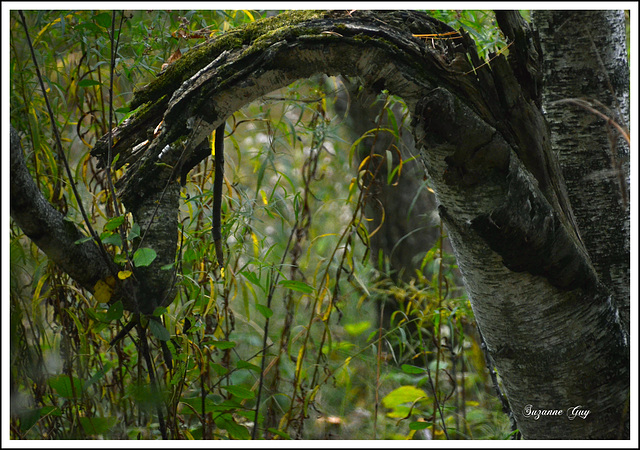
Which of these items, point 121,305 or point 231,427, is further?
point 231,427

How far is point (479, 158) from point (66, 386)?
975mm

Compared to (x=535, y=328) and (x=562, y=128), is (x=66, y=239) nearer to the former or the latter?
(x=535, y=328)

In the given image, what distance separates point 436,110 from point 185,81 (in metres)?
0.42

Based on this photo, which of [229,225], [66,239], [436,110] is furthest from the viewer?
[229,225]

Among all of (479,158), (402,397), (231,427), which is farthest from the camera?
(402,397)

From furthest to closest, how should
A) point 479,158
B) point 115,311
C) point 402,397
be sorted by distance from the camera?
point 402,397 < point 115,311 < point 479,158

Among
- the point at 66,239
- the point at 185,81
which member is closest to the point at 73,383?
the point at 66,239

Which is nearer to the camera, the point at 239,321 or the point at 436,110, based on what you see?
the point at 436,110

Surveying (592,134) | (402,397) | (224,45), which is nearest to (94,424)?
(402,397)

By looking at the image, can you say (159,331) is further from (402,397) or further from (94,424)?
(402,397)

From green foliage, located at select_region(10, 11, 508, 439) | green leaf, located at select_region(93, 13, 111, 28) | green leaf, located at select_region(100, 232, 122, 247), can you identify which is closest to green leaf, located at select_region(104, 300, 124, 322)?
green foliage, located at select_region(10, 11, 508, 439)

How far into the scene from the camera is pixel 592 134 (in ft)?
3.72

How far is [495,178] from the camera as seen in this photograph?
80cm

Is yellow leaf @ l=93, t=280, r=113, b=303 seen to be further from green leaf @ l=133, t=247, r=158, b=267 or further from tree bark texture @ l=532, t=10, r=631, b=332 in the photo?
tree bark texture @ l=532, t=10, r=631, b=332
